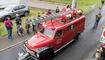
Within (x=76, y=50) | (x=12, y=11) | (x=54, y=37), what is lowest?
(x=76, y=50)

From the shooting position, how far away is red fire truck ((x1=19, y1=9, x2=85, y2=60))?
704 centimetres

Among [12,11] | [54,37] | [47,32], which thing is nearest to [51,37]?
[54,37]

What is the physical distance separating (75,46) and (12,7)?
9.97 m

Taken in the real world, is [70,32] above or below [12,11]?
below

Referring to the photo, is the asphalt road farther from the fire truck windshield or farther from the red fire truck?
the fire truck windshield

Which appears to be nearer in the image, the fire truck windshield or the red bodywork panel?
the red bodywork panel

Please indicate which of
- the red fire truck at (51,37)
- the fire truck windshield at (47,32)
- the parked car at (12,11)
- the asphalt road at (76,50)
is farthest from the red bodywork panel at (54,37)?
the parked car at (12,11)

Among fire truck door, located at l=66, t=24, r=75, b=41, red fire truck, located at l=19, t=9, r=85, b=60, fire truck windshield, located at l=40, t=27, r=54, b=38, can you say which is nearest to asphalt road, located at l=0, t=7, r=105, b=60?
red fire truck, located at l=19, t=9, r=85, b=60

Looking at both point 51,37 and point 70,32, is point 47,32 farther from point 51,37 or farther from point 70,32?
point 70,32

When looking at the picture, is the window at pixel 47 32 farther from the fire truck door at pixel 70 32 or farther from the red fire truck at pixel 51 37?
the fire truck door at pixel 70 32

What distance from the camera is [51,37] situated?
7555 millimetres

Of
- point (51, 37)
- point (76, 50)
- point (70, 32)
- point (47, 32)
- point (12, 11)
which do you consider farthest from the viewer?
point (12, 11)

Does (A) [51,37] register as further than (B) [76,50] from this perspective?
No

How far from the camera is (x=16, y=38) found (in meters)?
10.5
